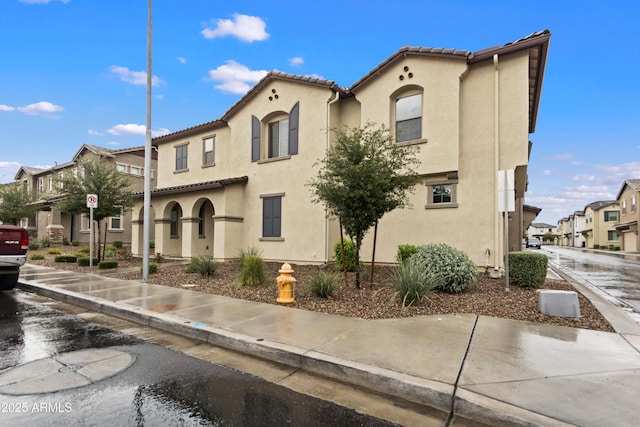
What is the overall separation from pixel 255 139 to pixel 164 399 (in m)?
13.6

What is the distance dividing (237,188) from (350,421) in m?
14.0

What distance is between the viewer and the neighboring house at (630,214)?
3988 centimetres

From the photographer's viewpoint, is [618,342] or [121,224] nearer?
[618,342]

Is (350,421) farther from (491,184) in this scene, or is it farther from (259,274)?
(491,184)

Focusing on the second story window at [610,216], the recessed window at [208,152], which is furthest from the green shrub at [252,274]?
the second story window at [610,216]

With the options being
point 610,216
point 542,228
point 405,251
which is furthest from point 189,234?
point 542,228

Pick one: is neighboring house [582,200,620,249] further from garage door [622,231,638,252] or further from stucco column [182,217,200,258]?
stucco column [182,217,200,258]

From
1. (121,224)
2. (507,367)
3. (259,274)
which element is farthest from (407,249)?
(121,224)

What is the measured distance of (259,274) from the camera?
1005 centimetres

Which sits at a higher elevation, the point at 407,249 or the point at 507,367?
the point at 407,249

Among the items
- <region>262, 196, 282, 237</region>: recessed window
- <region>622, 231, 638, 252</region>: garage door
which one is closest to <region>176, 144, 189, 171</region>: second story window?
<region>262, 196, 282, 237</region>: recessed window

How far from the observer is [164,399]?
374 centimetres

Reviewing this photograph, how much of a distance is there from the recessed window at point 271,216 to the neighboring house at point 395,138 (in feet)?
0.14

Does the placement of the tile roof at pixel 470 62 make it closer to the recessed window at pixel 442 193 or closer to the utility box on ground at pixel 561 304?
the recessed window at pixel 442 193
